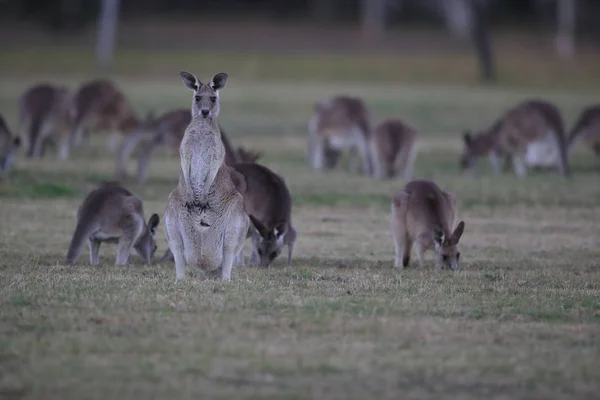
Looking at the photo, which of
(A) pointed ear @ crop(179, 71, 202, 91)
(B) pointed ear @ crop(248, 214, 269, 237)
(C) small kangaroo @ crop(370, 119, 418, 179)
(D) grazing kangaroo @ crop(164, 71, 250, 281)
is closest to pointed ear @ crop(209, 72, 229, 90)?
(D) grazing kangaroo @ crop(164, 71, 250, 281)

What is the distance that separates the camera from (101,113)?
73.4 feet

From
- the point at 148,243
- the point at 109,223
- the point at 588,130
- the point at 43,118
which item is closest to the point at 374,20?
the point at 588,130

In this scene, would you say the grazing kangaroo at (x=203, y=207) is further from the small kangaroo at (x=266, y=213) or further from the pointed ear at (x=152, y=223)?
the pointed ear at (x=152, y=223)

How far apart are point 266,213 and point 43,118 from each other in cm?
1124

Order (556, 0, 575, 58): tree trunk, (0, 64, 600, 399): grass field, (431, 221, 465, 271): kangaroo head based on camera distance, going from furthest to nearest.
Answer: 1. (556, 0, 575, 58): tree trunk
2. (431, 221, 465, 271): kangaroo head
3. (0, 64, 600, 399): grass field

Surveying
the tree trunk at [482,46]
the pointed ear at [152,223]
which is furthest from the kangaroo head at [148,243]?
the tree trunk at [482,46]

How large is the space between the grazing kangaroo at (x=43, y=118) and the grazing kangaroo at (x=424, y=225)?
1132cm

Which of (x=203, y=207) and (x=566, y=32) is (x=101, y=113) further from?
(x=566, y=32)

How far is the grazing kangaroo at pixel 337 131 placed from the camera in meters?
20.8

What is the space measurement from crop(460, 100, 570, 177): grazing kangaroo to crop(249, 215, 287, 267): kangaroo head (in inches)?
408

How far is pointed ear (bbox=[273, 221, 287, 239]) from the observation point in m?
10.8

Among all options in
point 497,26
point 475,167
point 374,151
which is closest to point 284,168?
point 374,151

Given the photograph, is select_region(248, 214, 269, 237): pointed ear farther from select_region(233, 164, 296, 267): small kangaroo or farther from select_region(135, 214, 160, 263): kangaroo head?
select_region(135, 214, 160, 263): kangaroo head

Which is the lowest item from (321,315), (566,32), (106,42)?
(321,315)
